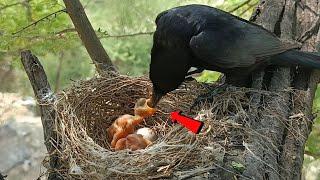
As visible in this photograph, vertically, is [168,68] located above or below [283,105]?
above

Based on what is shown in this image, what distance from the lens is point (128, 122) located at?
3863 mm

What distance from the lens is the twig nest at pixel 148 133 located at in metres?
3.77

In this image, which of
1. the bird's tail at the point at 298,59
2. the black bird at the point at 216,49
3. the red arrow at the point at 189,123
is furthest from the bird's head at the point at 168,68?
the bird's tail at the point at 298,59

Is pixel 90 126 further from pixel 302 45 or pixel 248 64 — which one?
pixel 302 45

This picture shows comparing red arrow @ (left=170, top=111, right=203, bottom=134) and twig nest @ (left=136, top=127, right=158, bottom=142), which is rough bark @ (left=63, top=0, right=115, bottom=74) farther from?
red arrow @ (left=170, top=111, right=203, bottom=134)

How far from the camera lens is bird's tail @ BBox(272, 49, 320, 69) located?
11.9 ft

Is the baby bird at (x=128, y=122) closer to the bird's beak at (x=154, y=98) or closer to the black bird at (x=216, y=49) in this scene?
the bird's beak at (x=154, y=98)

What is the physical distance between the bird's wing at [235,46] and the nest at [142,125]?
24cm

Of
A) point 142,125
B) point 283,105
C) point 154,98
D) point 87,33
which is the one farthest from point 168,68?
point 87,33

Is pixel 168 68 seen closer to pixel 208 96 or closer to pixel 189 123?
pixel 208 96

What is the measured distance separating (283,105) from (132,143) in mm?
951

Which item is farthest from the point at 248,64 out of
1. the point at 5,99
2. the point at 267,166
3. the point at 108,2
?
the point at 5,99

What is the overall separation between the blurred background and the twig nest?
0.62 m

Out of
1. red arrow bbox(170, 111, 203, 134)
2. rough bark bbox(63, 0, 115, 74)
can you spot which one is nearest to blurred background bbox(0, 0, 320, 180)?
rough bark bbox(63, 0, 115, 74)
